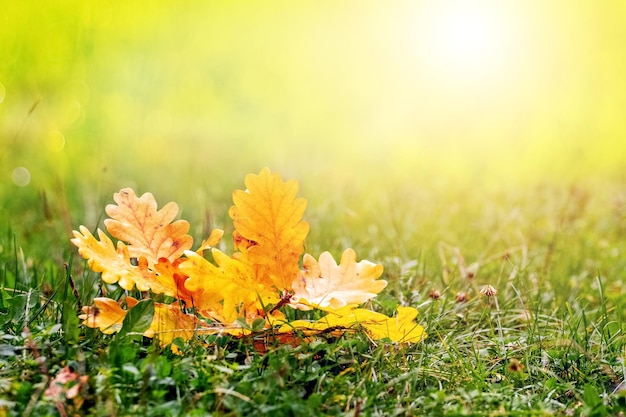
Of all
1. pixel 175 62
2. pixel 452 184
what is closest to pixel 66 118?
pixel 175 62

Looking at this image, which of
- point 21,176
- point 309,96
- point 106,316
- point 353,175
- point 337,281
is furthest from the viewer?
point 309,96

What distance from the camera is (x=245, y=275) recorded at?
5.55 feet

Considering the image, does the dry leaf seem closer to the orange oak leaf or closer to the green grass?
the green grass

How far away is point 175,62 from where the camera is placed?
731 cm

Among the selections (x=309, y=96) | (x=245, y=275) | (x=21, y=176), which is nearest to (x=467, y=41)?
(x=309, y=96)

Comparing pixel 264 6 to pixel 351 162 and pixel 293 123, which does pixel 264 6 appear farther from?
pixel 351 162

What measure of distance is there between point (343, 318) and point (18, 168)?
3313mm

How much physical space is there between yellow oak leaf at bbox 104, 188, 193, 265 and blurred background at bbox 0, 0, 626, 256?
1895 mm

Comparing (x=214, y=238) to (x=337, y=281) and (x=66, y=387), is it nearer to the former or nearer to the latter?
(x=337, y=281)

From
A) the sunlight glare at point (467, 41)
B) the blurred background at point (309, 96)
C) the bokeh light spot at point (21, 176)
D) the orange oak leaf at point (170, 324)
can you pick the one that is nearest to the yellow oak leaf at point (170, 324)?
the orange oak leaf at point (170, 324)

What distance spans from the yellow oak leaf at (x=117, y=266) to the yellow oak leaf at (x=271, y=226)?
8.7 inches

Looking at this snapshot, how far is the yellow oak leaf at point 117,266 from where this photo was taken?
1597 millimetres

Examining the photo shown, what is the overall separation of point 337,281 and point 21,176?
10.1ft

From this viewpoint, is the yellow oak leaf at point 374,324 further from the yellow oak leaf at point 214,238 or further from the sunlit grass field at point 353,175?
the yellow oak leaf at point 214,238
